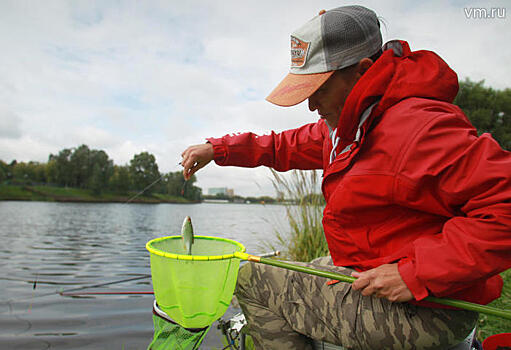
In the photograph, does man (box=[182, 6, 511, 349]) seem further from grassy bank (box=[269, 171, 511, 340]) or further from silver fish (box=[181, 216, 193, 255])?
grassy bank (box=[269, 171, 511, 340])

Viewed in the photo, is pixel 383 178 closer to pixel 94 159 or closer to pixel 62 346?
pixel 62 346

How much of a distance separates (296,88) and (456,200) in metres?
0.84

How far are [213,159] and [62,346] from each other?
108 inches

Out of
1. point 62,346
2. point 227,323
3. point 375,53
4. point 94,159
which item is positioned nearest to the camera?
point 375,53

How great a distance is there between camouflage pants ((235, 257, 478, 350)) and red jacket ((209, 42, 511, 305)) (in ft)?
0.49

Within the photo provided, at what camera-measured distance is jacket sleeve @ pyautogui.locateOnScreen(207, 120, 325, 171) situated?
87.5 inches

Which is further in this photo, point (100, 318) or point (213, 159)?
point (100, 318)

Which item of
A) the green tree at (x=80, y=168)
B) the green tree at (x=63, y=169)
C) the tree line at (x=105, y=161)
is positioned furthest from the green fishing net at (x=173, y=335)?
the green tree at (x=63, y=169)

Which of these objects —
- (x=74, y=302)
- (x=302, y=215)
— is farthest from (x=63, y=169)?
(x=302, y=215)

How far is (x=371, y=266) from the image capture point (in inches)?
57.6

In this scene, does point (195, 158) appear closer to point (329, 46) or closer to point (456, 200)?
point (329, 46)

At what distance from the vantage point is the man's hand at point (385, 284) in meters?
1.24

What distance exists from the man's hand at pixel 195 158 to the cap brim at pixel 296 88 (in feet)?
2.02

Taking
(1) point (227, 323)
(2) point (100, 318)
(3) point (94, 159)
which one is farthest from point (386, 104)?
(3) point (94, 159)
